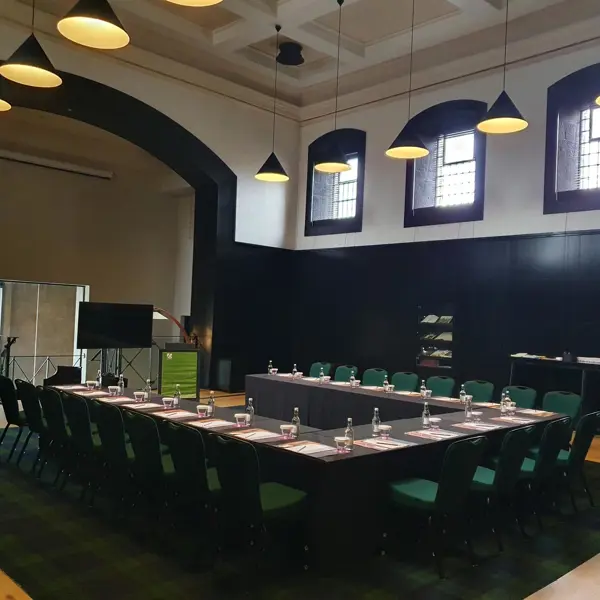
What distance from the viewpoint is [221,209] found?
11.8 m

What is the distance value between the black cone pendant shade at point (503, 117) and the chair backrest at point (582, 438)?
Answer: 10.4 feet

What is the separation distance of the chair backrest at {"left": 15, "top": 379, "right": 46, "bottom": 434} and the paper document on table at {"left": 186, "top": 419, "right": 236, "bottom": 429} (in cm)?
182

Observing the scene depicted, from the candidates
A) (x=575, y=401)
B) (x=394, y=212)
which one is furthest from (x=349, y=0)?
(x=575, y=401)

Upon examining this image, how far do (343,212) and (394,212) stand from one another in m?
1.35

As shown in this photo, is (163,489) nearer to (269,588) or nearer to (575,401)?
(269,588)

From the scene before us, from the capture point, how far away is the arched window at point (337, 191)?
1201cm

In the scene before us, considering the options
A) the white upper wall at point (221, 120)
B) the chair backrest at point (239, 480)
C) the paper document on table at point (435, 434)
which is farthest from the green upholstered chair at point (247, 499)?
the white upper wall at point (221, 120)

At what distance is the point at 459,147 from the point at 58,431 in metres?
7.87

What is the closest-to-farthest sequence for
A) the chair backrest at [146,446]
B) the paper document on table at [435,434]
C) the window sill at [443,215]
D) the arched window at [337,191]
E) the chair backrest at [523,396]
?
1. the chair backrest at [146,446]
2. the paper document on table at [435,434]
3. the chair backrest at [523,396]
4. the window sill at [443,215]
5. the arched window at [337,191]

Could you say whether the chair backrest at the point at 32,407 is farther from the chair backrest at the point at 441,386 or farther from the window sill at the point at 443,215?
the window sill at the point at 443,215

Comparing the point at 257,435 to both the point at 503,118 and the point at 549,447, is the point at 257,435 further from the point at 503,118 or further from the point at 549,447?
the point at 503,118

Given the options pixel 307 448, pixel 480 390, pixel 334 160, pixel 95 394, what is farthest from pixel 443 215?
pixel 307 448

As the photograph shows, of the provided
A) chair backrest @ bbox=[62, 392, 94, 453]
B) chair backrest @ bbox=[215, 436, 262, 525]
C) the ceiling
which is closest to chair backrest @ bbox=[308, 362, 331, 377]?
chair backrest @ bbox=[62, 392, 94, 453]

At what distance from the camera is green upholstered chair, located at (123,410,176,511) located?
171 inches
